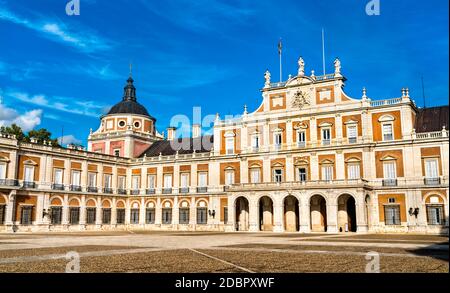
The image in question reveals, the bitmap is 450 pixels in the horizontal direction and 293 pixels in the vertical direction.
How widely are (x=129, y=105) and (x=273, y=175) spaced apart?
26.7m

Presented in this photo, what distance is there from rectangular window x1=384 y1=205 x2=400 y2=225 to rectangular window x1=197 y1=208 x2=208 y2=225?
19785 millimetres

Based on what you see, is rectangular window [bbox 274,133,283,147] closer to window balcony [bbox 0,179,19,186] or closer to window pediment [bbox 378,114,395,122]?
window pediment [bbox 378,114,395,122]

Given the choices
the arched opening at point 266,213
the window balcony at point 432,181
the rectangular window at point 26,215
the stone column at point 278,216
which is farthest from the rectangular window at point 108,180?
the window balcony at point 432,181

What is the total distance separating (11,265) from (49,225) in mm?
35289

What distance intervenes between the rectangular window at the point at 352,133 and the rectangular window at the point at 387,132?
263 centimetres

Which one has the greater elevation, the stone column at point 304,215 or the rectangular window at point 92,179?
the rectangular window at point 92,179

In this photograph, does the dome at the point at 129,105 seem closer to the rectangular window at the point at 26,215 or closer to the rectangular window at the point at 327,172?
the rectangular window at the point at 26,215

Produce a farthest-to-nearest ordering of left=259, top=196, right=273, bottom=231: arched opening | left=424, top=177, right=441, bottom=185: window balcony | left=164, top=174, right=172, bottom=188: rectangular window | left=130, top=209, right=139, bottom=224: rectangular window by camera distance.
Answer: left=130, top=209, right=139, bottom=224: rectangular window → left=164, top=174, right=172, bottom=188: rectangular window → left=259, top=196, right=273, bottom=231: arched opening → left=424, top=177, right=441, bottom=185: window balcony

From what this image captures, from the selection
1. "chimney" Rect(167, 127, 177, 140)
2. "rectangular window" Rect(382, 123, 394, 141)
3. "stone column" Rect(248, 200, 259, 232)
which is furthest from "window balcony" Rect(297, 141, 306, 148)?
"chimney" Rect(167, 127, 177, 140)

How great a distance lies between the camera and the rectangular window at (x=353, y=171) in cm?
4356

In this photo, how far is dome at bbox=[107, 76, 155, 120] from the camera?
208 ft

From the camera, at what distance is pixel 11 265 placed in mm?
13219

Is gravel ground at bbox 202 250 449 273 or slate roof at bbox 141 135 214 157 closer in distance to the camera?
gravel ground at bbox 202 250 449 273
